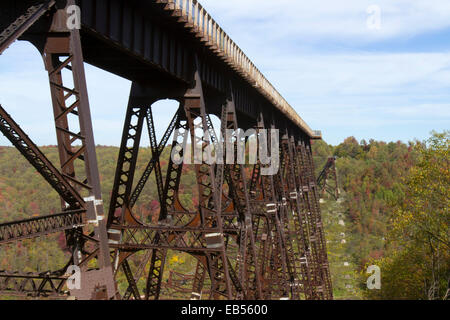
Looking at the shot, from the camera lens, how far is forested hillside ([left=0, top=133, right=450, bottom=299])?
17.2 metres

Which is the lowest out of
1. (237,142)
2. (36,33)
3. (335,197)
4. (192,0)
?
(335,197)

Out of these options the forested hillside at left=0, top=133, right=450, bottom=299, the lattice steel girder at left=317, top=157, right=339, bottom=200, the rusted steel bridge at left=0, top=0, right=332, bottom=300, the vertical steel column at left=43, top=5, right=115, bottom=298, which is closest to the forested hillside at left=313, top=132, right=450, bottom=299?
the forested hillside at left=0, top=133, right=450, bottom=299

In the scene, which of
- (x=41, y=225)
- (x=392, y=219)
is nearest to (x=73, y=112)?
(x=41, y=225)

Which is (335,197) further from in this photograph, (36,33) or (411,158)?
(36,33)

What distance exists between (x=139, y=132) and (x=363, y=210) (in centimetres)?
6416

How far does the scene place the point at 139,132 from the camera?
10.7 m

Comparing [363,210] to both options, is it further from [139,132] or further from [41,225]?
[41,225]

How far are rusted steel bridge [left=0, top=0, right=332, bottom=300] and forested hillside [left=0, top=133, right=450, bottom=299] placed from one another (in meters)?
5.63

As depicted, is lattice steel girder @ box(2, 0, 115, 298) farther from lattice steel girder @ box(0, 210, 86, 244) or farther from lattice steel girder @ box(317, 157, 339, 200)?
lattice steel girder @ box(317, 157, 339, 200)

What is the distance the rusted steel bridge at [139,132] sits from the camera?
620 centimetres

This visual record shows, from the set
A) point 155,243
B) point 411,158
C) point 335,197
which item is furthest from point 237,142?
point 411,158
